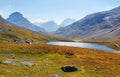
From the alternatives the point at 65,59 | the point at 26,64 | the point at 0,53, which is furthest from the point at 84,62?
the point at 0,53

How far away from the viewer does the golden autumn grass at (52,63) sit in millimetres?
45281

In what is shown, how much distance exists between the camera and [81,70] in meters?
48.7

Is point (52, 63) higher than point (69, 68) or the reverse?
higher

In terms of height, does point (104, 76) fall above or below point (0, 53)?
below

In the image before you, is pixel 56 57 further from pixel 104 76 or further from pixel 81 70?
pixel 104 76

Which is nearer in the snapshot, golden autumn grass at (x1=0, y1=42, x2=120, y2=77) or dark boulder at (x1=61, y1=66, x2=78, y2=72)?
golden autumn grass at (x1=0, y1=42, x2=120, y2=77)

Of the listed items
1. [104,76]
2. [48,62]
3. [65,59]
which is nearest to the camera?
[104,76]

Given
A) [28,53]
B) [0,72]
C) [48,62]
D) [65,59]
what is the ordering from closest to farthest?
[0,72] < [48,62] < [65,59] < [28,53]

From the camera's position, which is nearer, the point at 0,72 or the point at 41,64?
the point at 0,72

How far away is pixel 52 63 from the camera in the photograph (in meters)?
53.3

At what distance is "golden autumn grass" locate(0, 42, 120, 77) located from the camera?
45281 mm

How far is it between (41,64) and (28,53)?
1199 centimetres

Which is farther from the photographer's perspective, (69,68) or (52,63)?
(52,63)

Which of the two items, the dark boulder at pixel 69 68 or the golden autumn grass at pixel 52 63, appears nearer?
the golden autumn grass at pixel 52 63
